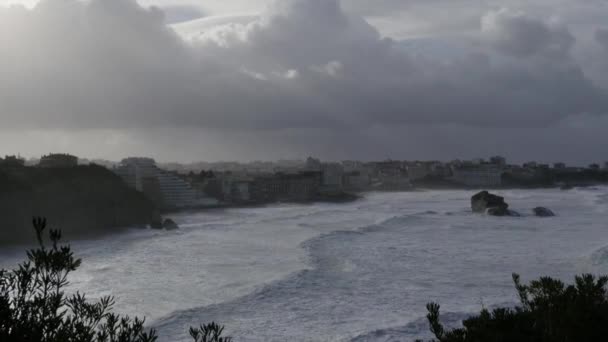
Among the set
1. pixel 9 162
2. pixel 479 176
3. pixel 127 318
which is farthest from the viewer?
pixel 479 176

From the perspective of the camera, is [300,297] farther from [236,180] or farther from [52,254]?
[236,180]

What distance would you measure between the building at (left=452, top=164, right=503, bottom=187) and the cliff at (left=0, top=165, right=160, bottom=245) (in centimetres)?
9242

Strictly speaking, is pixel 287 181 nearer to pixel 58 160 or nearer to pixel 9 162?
pixel 58 160

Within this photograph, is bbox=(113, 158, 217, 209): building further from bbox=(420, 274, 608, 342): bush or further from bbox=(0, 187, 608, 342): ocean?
bbox=(420, 274, 608, 342): bush

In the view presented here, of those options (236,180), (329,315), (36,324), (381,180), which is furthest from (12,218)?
(381,180)

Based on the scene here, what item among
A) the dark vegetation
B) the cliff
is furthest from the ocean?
the dark vegetation

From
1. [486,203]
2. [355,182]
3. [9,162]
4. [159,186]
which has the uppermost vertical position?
[9,162]

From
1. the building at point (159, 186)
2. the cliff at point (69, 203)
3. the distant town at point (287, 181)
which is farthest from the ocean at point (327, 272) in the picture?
the building at point (159, 186)

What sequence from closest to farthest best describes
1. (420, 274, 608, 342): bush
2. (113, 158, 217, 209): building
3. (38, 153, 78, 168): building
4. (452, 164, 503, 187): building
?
(420, 274, 608, 342): bush, (38, 153, 78, 168): building, (113, 158, 217, 209): building, (452, 164, 503, 187): building

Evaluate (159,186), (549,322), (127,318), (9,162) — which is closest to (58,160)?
(9,162)

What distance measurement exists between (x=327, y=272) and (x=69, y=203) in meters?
31.8

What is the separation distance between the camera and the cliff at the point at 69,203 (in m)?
40.8

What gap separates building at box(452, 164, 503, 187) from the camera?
129 meters

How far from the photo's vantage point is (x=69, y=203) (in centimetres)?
4647
